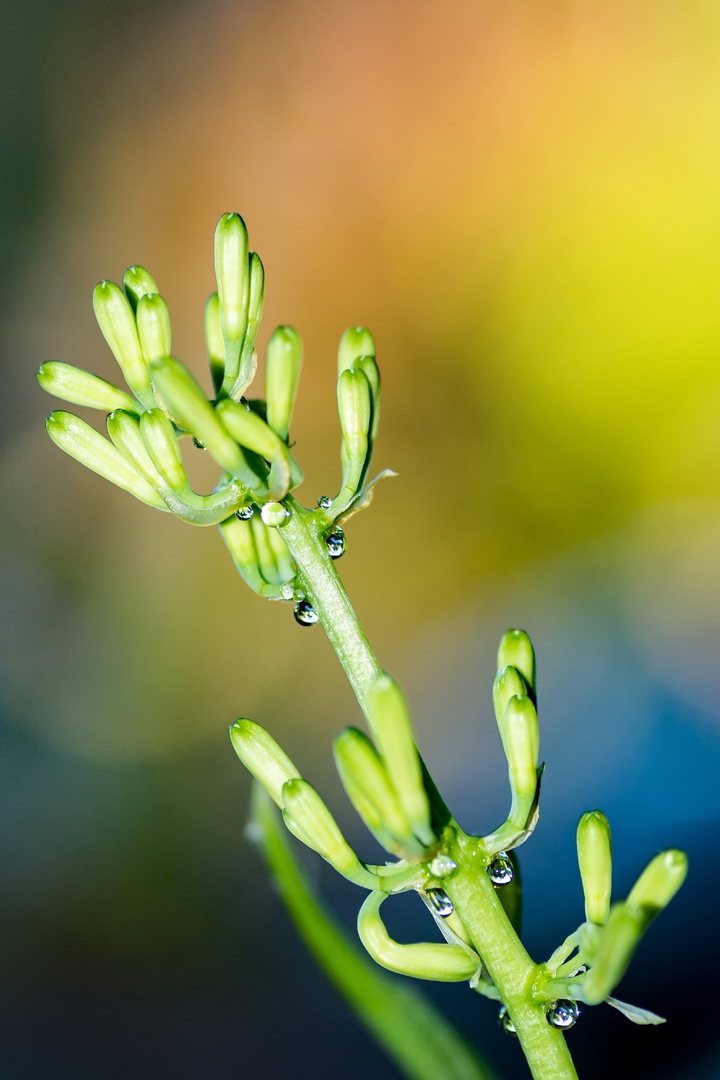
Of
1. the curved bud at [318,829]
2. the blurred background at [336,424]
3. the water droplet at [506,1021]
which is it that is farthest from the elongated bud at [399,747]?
the blurred background at [336,424]

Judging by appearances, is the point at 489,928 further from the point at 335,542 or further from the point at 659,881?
the point at 335,542

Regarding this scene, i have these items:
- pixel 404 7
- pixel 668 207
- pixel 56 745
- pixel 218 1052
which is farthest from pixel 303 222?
pixel 218 1052

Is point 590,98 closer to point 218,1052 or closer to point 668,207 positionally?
point 668,207

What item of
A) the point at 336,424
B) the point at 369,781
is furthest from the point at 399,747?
the point at 336,424

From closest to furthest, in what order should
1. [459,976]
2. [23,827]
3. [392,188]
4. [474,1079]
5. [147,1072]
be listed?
[459,976]
[474,1079]
[147,1072]
[23,827]
[392,188]

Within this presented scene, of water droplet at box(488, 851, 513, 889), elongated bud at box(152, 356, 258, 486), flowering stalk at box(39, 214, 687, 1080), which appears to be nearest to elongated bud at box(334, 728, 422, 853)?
flowering stalk at box(39, 214, 687, 1080)

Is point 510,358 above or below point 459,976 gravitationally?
above
